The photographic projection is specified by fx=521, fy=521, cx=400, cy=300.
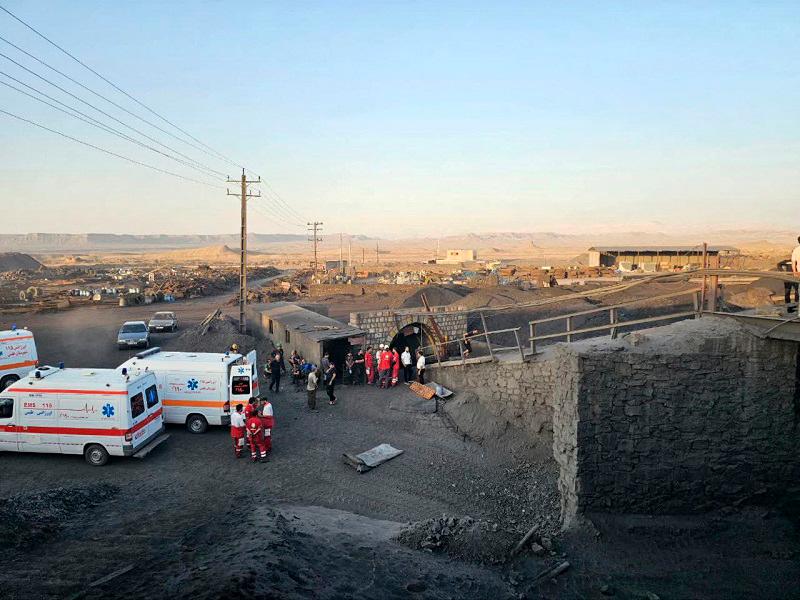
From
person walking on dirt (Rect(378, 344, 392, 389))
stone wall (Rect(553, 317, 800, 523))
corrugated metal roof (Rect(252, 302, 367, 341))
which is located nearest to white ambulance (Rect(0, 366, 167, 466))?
corrugated metal roof (Rect(252, 302, 367, 341))

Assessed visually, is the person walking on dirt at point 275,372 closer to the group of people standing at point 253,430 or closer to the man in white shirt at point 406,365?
the man in white shirt at point 406,365

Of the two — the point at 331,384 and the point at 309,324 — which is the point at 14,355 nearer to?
the point at 309,324

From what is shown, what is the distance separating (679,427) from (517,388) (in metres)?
5.04

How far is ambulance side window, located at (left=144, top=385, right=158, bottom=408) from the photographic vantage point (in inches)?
505

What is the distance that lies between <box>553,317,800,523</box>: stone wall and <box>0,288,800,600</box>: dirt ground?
0.49m

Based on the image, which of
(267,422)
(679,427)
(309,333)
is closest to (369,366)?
(309,333)

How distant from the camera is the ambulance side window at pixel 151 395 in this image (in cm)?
1283

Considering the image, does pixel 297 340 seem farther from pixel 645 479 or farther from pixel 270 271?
pixel 270 271

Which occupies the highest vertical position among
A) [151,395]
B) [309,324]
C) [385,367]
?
[309,324]

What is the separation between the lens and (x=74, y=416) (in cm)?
1190

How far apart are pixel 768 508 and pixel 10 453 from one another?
1624 centimetres

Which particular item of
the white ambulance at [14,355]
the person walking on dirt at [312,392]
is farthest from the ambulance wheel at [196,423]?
the white ambulance at [14,355]

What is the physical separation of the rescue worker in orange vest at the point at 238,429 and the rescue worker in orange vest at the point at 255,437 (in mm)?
270

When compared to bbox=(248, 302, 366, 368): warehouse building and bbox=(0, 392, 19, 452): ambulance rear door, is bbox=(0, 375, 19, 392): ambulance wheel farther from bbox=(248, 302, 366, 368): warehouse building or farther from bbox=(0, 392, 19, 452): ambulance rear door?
bbox=(248, 302, 366, 368): warehouse building
